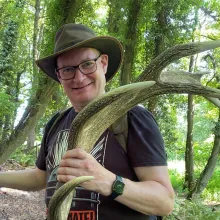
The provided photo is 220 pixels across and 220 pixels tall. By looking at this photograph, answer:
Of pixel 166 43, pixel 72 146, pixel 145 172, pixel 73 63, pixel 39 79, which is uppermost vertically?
pixel 166 43

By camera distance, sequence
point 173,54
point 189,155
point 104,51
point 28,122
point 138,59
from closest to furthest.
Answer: point 173,54, point 104,51, point 28,122, point 138,59, point 189,155

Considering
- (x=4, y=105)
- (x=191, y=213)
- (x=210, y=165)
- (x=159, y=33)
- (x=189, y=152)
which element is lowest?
(x=191, y=213)

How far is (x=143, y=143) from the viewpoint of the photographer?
5.58ft

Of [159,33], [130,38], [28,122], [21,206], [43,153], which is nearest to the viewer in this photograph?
[43,153]

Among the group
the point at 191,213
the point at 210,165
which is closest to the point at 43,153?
the point at 191,213

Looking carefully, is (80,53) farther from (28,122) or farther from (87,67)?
(28,122)

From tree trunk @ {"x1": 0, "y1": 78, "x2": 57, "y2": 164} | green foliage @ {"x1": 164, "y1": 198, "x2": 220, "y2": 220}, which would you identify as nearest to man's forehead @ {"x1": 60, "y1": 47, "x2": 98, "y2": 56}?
green foliage @ {"x1": 164, "y1": 198, "x2": 220, "y2": 220}

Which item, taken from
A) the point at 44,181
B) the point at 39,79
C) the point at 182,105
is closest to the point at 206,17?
the point at 182,105

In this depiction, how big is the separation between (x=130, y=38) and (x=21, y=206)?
566 cm

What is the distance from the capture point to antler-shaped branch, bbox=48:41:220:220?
1361 millimetres

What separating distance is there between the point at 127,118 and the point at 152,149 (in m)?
0.20

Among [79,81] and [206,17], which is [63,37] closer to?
[79,81]

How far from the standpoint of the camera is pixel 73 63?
76.1 inches

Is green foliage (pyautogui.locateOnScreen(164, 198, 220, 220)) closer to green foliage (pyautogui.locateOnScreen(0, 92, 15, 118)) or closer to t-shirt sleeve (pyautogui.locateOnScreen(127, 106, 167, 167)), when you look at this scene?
t-shirt sleeve (pyautogui.locateOnScreen(127, 106, 167, 167))
